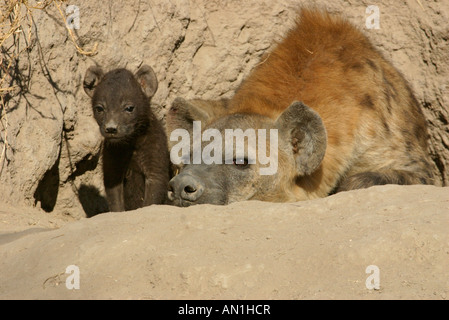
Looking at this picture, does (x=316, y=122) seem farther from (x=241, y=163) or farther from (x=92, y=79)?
(x=92, y=79)

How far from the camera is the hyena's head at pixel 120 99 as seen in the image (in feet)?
13.3

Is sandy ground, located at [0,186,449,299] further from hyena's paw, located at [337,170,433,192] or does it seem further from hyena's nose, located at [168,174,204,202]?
hyena's paw, located at [337,170,433,192]

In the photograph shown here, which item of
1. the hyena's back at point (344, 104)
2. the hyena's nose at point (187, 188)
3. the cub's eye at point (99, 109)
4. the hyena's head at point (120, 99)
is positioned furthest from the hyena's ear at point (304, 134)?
the cub's eye at point (99, 109)

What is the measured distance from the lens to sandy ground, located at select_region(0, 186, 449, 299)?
7.02 feet

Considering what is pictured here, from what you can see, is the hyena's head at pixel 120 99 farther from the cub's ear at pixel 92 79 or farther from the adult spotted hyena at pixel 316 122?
the adult spotted hyena at pixel 316 122

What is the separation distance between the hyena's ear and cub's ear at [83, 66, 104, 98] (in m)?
1.39

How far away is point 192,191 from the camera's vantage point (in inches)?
124

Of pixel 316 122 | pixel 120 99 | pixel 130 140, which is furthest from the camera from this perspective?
pixel 130 140

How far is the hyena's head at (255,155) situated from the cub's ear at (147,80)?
0.83m

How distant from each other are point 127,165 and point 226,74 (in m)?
1.12

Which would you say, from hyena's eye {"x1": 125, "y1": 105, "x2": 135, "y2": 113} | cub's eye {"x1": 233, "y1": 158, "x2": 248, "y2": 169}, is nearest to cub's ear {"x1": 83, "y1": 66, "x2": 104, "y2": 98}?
hyena's eye {"x1": 125, "y1": 105, "x2": 135, "y2": 113}

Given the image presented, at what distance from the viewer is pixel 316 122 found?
132 inches

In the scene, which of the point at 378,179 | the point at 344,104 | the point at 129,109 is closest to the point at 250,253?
the point at 378,179

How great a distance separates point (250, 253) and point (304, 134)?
126 centimetres
